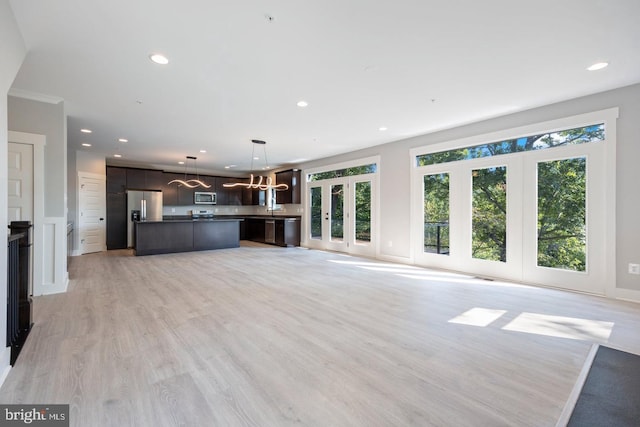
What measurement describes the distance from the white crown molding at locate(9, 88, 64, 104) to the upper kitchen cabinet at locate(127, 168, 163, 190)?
15.5 ft

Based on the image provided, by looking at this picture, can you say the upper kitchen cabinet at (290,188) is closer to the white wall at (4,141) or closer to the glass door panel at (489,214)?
the glass door panel at (489,214)

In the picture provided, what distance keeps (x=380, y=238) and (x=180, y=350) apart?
16.6ft

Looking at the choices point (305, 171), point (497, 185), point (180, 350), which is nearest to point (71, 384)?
point (180, 350)

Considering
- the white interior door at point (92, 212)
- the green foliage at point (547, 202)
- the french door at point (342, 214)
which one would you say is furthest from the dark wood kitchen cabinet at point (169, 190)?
the green foliage at point (547, 202)

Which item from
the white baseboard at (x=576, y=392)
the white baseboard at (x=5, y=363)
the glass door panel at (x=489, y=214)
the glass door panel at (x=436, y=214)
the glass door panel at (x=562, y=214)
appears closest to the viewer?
the white baseboard at (x=576, y=392)

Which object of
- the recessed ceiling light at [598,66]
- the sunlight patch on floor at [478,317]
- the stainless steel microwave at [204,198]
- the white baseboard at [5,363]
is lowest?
the sunlight patch on floor at [478,317]

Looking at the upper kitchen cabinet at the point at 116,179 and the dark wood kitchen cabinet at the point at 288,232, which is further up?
the upper kitchen cabinet at the point at 116,179

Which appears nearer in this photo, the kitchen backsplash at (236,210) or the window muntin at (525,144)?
the window muntin at (525,144)

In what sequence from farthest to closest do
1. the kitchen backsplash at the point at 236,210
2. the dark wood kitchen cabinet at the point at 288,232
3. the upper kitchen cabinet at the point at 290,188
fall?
the kitchen backsplash at the point at 236,210, the upper kitchen cabinet at the point at 290,188, the dark wood kitchen cabinet at the point at 288,232

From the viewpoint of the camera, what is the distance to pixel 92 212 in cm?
745

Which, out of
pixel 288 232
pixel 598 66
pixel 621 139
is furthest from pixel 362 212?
pixel 598 66

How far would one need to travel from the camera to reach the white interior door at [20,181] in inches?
143

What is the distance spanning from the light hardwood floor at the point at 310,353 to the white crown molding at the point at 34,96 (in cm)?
259

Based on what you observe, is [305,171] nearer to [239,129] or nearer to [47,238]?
[239,129]
